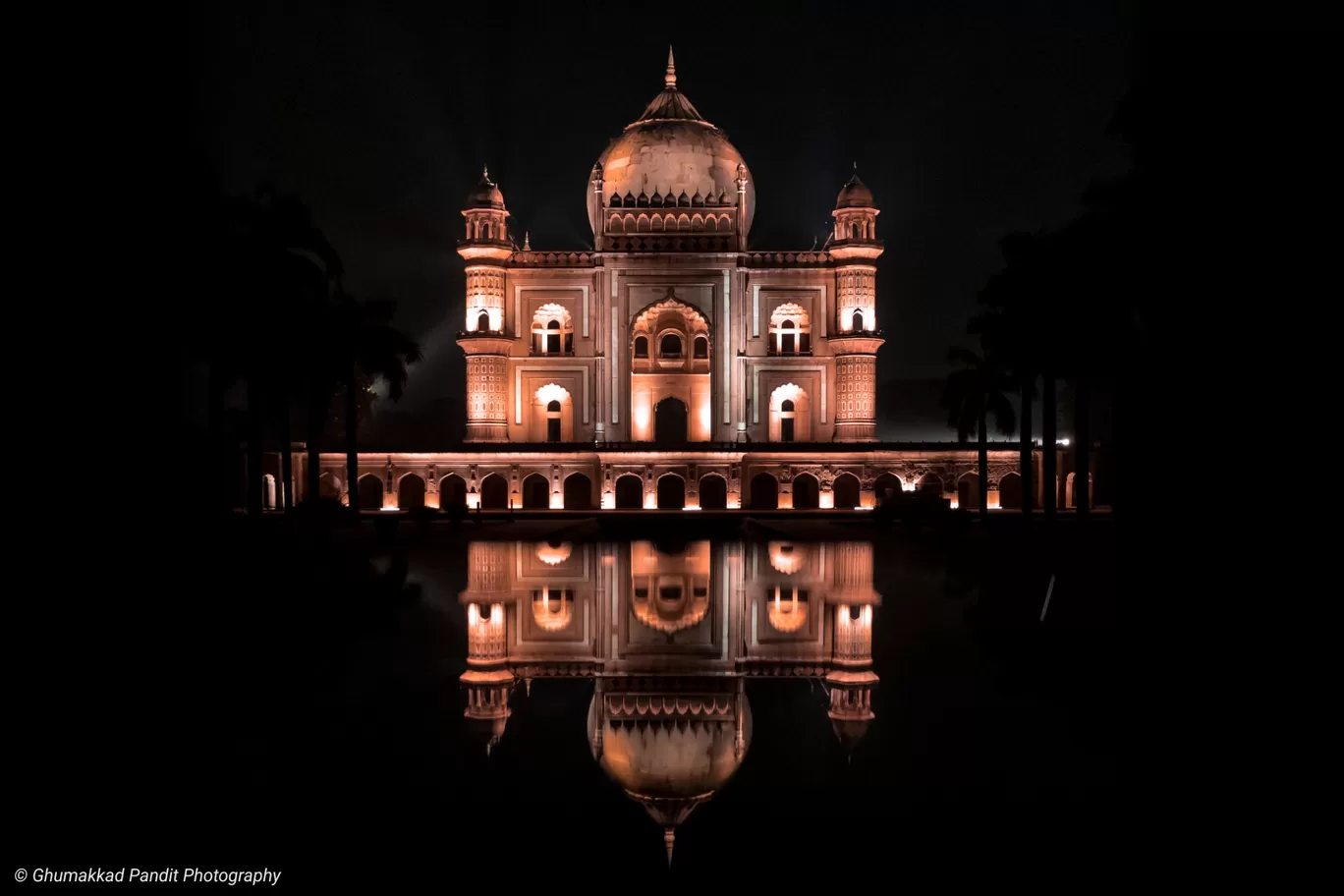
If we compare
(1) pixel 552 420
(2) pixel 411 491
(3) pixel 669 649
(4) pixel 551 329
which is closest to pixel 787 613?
(3) pixel 669 649

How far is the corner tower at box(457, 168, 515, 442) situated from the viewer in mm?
43938

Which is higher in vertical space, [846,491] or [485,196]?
[485,196]

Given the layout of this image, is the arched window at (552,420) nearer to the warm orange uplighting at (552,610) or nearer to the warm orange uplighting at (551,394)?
the warm orange uplighting at (551,394)

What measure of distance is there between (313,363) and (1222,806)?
75.9ft

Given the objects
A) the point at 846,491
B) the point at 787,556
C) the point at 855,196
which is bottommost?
the point at 787,556

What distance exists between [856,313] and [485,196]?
51.9ft

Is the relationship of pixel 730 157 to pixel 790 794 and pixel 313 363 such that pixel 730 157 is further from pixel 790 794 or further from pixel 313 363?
pixel 790 794

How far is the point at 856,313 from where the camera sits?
147 feet

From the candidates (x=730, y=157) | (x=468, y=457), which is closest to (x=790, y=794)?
(x=468, y=457)

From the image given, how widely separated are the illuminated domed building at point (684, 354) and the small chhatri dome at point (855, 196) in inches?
2.2

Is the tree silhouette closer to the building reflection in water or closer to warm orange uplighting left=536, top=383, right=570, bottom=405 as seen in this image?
the building reflection in water

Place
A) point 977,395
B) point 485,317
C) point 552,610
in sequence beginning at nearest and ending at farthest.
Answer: point 552,610 → point 977,395 → point 485,317

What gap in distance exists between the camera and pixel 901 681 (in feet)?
28.6

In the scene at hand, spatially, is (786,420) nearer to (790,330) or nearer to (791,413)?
(791,413)
